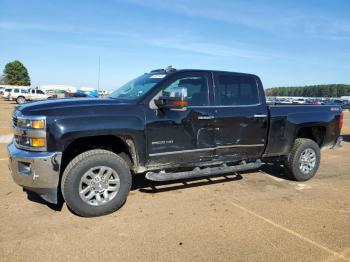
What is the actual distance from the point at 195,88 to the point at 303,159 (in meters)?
2.62

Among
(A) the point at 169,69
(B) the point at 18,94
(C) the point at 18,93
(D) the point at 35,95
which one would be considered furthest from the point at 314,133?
(C) the point at 18,93

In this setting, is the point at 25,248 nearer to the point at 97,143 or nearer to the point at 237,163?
the point at 97,143

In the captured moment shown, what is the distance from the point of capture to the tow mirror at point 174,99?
472cm

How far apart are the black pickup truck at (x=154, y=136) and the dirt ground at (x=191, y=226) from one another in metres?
0.39

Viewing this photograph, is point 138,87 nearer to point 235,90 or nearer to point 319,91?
point 235,90

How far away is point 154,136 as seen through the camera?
4.84 metres

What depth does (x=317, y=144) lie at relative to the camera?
22.4 ft

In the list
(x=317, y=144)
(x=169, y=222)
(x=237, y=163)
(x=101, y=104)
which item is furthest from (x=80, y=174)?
(x=317, y=144)

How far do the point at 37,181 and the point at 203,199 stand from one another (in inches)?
93.1

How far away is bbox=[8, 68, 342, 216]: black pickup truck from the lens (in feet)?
13.8

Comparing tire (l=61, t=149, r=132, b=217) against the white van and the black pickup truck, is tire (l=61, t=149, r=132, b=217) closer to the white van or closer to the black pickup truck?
the black pickup truck

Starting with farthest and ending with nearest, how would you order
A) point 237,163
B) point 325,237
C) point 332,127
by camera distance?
point 332,127, point 237,163, point 325,237

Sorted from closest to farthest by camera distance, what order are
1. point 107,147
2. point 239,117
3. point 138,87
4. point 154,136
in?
point 154,136, point 107,147, point 138,87, point 239,117

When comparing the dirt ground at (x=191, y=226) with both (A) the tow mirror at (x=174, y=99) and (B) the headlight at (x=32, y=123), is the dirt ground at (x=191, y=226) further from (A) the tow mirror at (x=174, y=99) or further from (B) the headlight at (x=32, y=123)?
(A) the tow mirror at (x=174, y=99)
